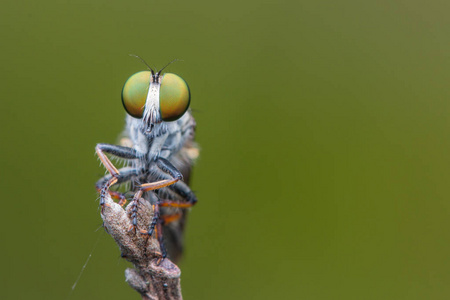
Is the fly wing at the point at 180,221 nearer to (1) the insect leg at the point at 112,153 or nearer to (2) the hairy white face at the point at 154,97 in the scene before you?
(1) the insect leg at the point at 112,153

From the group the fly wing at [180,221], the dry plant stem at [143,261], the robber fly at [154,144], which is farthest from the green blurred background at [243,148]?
the dry plant stem at [143,261]

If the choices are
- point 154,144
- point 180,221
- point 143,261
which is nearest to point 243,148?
point 180,221

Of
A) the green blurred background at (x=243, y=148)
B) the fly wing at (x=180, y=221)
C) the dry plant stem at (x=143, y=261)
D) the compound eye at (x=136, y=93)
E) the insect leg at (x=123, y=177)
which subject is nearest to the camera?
the dry plant stem at (x=143, y=261)

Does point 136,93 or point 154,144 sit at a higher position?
point 136,93

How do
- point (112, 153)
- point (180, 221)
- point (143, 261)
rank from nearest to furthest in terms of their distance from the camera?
point (143, 261) < point (112, 153) < point (180, 221)

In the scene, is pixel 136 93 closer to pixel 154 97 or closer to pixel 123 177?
pixel 154 97

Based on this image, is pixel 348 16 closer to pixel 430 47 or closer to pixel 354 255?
pixel 430 47

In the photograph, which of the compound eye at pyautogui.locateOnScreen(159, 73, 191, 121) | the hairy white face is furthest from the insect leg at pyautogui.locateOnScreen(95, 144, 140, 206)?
the compound eye at pyautogui.locateOnScreen(159, 73, 191, 121)
